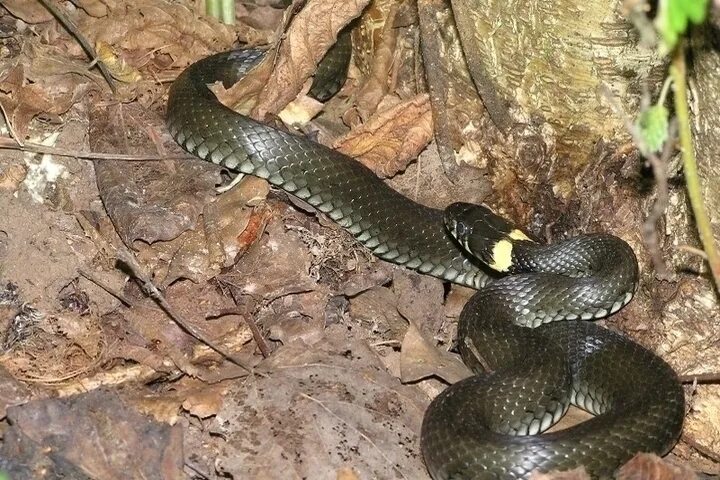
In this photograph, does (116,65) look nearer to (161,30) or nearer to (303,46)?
(161,30)

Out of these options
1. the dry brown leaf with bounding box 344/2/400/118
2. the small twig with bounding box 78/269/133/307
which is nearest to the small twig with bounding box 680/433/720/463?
the small twig with bounding box 78/269/133/307

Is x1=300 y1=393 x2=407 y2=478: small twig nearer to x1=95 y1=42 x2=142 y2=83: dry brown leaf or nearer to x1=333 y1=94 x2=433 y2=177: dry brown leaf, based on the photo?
x1=333 y1=94 x2=433 y2=177: dry brown leaf

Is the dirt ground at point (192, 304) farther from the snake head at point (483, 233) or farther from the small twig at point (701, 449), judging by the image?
Answer: the snake head at point (483, 233)

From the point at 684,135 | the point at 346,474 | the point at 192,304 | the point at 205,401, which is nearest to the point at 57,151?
the point at 192,304

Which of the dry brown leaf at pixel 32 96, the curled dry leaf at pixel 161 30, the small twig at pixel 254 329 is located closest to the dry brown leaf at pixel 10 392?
the small twig at pixel 254 329

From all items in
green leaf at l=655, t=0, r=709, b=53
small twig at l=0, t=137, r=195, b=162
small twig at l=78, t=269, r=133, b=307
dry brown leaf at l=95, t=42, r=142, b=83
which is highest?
green leaf at l=655, t=0, r=709, b=53

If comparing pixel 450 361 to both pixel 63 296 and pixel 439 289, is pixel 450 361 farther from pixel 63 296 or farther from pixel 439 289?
pixel 63 296
